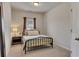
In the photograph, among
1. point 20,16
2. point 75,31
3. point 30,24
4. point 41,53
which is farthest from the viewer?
point 30,24

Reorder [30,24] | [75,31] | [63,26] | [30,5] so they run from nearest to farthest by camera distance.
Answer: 1. [75,31]
2. [63,26]
3. [30,5]
4. [30,24]

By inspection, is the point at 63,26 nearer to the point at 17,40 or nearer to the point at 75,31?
the point at 75,31

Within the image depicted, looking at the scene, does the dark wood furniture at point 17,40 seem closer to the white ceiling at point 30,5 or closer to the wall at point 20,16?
the wall at point 20,16

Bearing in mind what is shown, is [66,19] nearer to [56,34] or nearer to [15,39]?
[56,34]

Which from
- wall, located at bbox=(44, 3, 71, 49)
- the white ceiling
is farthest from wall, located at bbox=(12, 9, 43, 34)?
wall, located at bbox=(44, 3, 71, 49)

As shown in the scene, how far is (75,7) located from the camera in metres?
2.43

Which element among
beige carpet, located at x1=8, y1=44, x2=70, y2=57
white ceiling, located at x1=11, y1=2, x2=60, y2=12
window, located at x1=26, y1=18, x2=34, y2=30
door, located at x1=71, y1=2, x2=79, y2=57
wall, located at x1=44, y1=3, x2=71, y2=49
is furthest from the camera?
window, located at x1=26, y1=18, x2=34, y2=30

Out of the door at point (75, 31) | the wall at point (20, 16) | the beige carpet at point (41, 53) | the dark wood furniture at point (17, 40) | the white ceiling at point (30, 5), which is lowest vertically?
the beige carpet at point (41, 53)

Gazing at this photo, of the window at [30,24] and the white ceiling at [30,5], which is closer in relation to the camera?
the white ceiling at [30,5]

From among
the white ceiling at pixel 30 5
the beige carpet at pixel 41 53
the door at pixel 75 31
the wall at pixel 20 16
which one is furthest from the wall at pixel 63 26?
the wall at pixel 20 16

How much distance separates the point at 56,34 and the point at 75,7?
3282mm

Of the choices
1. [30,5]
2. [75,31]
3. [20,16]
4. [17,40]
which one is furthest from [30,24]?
[75,31]

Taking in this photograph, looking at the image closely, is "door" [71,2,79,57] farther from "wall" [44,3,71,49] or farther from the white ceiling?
the white ceiling

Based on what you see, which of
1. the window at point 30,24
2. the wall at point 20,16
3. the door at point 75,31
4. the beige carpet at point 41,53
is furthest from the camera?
the window at point 30,24
